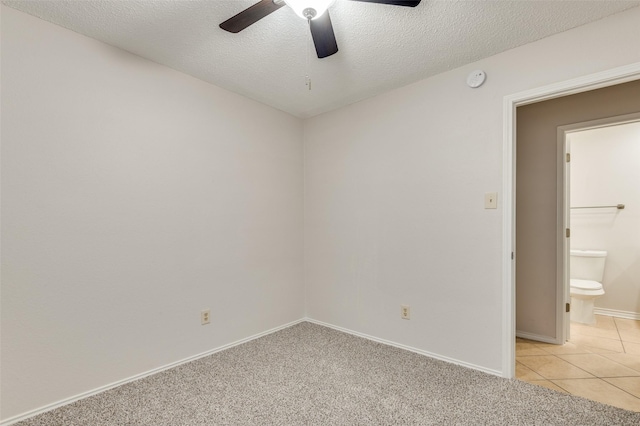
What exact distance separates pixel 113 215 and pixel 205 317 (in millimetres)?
1070

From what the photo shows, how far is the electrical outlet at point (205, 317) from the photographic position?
251 centimetres

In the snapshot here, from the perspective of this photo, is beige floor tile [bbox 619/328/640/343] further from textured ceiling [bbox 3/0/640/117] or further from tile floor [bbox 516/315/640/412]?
textured ceiling [bbox 3/0/640/117]

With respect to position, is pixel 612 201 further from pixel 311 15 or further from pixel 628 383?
pixel 311 15

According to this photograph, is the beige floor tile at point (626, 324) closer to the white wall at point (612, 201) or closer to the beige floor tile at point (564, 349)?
the white wall at point (612, 201)

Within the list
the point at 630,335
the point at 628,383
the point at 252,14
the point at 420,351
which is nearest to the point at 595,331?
the point at 630,335

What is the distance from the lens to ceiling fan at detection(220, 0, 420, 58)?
4.32 feet

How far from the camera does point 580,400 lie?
1847mm

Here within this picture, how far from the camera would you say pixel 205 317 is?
8.30ft

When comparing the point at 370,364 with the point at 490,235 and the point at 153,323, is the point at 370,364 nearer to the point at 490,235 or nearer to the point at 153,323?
the point at 490,235

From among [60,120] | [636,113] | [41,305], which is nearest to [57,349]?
[41,305]

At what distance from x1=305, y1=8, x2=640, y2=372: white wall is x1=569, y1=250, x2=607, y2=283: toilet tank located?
2.22 metres

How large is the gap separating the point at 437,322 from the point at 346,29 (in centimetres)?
222

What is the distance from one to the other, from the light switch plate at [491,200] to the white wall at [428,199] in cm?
3

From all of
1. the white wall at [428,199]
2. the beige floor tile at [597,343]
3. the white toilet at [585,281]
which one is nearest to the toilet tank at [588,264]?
the white toilet at [585,281]
